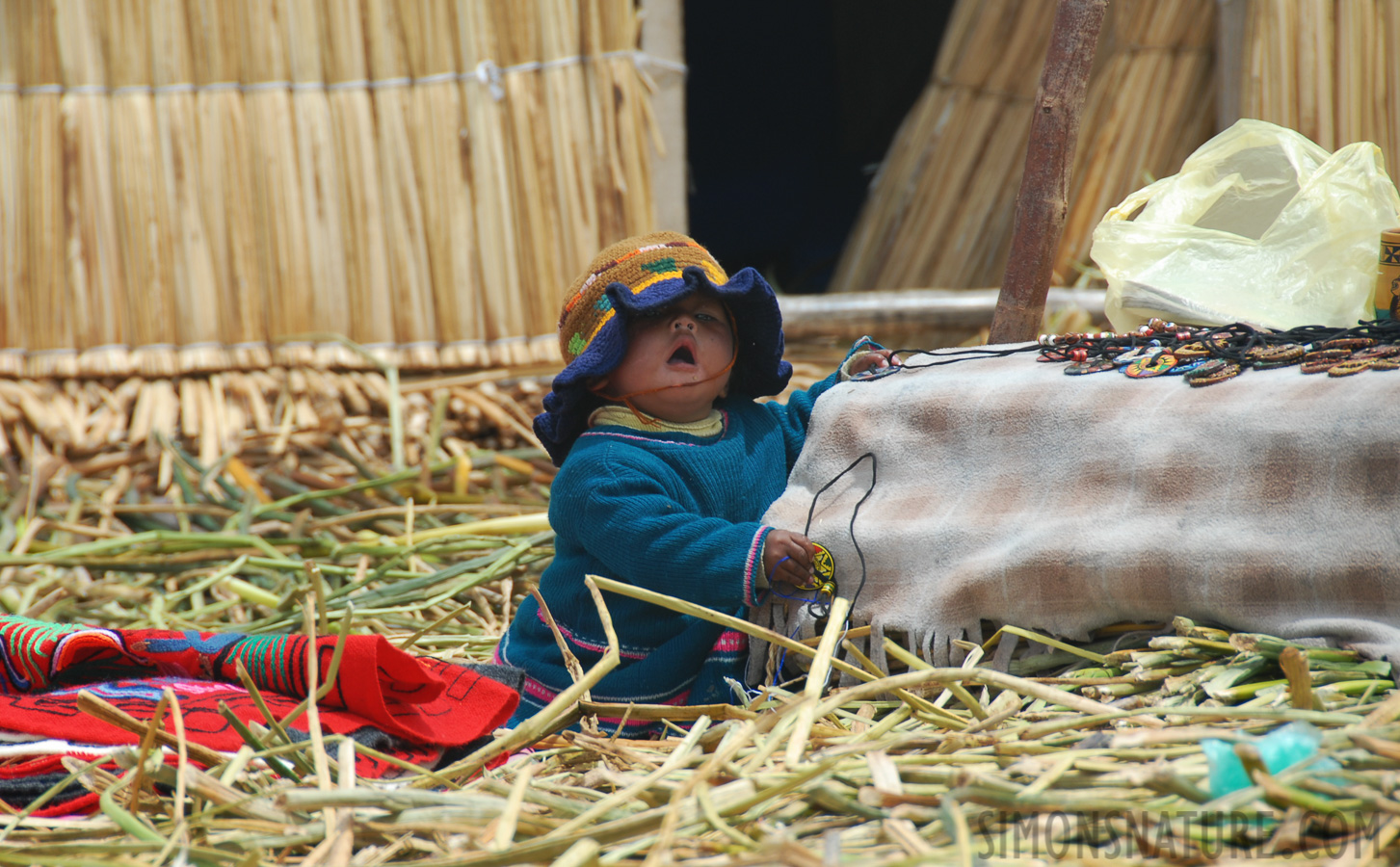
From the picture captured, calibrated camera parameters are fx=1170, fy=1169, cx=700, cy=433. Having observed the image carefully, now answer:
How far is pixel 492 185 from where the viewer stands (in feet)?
11.3

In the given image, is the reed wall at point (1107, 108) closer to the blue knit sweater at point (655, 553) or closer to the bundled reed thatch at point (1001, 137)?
the bundled reed thatch at point (1001, 137)

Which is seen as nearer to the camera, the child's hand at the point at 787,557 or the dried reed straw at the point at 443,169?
the child's hand at the point at 787,557

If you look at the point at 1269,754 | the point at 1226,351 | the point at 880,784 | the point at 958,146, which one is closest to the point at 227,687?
the point at 880,784

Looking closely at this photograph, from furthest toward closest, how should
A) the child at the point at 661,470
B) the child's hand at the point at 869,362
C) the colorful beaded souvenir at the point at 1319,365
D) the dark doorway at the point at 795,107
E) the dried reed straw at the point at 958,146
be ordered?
Result: the dark doorway at the point at 795,107 → the dried reed straw at the point at 958,146 → the child's hand at the point at 869,362 → the child at the point at 661,470 → the colorful beaded souvenir at the point at 1319,365

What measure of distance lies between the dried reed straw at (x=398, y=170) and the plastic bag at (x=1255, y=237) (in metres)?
2.12

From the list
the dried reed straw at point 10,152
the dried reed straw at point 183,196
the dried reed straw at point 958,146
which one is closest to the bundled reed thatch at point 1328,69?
the dried reed straw at point 958,146

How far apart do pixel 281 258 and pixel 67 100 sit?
742 mm

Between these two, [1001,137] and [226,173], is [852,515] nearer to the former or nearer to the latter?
[226,173]

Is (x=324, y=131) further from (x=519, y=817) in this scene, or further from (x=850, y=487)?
(x=519, y=817)

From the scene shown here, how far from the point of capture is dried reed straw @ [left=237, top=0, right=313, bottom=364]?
341 centimetres

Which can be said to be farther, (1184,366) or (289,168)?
(289,168)

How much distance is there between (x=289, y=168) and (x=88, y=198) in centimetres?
58

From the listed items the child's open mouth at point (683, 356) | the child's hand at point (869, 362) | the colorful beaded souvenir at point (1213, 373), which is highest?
the child's open mouth at point (683, 356)

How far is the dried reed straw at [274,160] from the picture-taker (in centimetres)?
341
